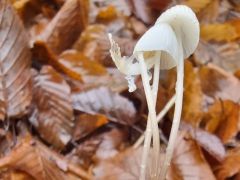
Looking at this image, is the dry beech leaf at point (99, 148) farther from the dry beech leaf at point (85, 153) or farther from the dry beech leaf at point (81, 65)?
the dry beech leaf at point (81, 65)

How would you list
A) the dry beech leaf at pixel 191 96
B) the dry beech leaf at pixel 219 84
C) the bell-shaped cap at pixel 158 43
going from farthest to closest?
the dry beech leaf at pixel 219 84, the dry beech leaf at pixel 191 96, the bell-shaped cap at pixel 158 43

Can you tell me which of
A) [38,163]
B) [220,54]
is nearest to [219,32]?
[220,54]

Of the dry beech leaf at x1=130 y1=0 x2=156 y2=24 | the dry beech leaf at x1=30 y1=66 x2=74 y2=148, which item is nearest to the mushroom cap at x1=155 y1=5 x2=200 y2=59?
the dry beech leaf at x1=30 y1=66 x2=74 y2=148

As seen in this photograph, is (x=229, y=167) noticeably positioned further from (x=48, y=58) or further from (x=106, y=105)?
(x=48, y=58)

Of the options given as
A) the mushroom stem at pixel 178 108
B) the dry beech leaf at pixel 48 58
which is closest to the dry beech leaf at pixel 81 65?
the dry beech leaf at pixel 48 58

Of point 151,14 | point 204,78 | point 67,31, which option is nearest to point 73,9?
point 67,31

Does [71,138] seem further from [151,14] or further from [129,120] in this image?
[151,14]

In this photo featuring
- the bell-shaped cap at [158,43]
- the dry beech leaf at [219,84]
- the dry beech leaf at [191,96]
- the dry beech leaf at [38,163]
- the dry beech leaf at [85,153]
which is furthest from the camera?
the dry beech leaf at [219,84]
